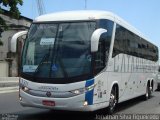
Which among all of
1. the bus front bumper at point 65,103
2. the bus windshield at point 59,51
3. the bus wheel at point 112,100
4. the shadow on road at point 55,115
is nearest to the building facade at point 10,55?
the shadow on road at point 55,115

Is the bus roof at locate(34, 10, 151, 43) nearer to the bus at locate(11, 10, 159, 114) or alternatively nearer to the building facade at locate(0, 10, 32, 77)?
the bus at locate(11, 10, 159, 114)

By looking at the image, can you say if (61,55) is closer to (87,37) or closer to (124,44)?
(87,37)

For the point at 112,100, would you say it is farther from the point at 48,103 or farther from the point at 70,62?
the point at 48,103

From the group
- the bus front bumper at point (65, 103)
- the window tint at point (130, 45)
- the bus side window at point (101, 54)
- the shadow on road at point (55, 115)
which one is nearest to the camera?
the bus front bumper at point (65, 103)

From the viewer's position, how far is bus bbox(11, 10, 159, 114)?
11516mm

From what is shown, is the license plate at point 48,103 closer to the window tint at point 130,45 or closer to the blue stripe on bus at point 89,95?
the blue stripe on bus at point 89,95

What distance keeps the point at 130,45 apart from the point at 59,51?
5.03 meters

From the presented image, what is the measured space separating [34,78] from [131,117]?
3487 millimetres

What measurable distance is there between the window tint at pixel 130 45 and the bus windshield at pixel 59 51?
6.29 ft

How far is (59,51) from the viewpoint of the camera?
11875 mm

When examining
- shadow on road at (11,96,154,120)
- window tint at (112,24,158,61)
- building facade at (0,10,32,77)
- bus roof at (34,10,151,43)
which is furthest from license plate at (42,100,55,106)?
building facade at (0,10,32,77)

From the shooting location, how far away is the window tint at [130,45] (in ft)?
46.5

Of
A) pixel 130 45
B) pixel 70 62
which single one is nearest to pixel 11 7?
pixel 130 45

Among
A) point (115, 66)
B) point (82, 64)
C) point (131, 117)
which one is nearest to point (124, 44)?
point (115, 66)
